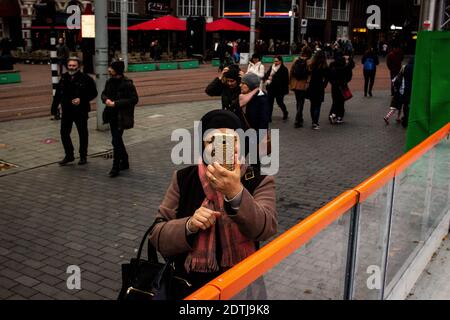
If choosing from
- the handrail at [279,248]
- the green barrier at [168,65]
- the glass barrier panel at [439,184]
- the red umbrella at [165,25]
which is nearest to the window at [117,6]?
the red umbrella at [165,25]

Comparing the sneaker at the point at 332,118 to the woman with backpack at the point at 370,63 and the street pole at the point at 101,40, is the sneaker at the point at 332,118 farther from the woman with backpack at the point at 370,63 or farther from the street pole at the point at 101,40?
the street pole at the point at 101,40

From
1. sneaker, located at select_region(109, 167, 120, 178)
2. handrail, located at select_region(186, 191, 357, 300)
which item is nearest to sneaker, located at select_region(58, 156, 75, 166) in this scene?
sneaker, located at select_region(109, 167, 120, 178)

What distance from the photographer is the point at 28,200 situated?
716 cm

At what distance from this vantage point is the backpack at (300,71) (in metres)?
12.5

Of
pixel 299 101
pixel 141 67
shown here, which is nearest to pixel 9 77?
pixel 141 67

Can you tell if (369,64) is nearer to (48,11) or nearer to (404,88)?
(404,88)

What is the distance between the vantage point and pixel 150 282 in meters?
2.34

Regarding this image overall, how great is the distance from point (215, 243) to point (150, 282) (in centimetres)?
38

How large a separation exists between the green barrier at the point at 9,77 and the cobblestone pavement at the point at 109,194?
894 centimetres

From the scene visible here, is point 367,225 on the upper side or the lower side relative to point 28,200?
upper

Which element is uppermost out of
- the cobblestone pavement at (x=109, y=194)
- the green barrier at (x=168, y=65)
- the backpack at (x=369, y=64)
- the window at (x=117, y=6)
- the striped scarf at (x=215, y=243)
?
the window at (x=117, y=6)

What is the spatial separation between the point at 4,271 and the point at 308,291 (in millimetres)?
3472

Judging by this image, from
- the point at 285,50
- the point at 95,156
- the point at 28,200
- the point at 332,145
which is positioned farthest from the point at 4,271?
the point at 285,50

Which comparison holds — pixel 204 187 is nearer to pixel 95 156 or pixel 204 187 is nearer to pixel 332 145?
pixel 95 156
